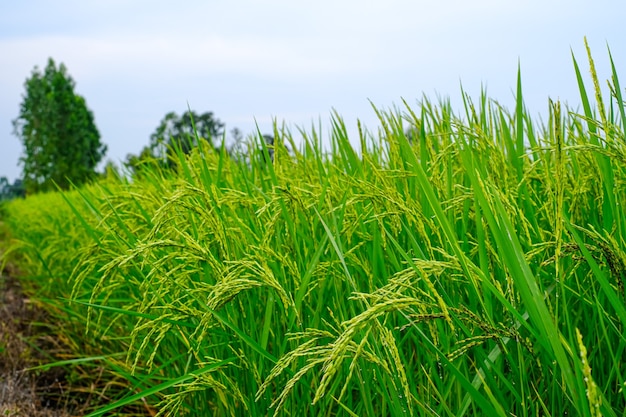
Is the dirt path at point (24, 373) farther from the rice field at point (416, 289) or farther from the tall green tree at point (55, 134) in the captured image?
the tall green tree at point (55, 134)

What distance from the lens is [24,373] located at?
11.5ft

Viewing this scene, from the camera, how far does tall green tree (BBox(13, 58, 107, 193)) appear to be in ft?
117

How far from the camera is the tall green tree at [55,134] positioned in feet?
117

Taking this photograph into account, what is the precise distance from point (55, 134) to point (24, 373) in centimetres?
3545

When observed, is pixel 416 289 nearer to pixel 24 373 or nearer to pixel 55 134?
pixel 24 373

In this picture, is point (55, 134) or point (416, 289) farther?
point (55, 134)

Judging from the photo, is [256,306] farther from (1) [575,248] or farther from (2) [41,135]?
(2) [41,135]

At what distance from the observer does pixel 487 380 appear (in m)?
1.20

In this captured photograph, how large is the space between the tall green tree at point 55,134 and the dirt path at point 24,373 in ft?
103

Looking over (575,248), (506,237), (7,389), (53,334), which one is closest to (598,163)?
(575,248)

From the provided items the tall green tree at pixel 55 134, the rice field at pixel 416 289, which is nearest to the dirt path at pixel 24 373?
the rice field at pixel 416 289

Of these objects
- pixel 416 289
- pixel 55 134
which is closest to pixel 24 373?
pixel 416 289

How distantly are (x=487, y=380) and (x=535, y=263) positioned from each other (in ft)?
1.08

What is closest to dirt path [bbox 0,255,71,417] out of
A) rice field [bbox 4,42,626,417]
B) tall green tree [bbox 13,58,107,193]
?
rice field [bbox 4,42,626,417]
